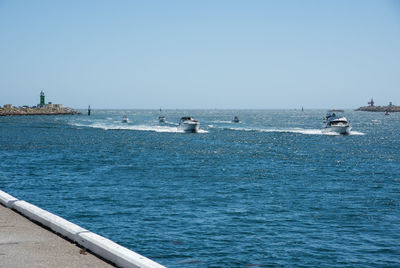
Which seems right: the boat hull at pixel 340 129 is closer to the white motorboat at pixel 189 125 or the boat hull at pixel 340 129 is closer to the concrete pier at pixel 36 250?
the white motorboat at pixel 189 125

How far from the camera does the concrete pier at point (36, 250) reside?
279 inches

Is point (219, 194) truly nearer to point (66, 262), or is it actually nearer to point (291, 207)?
point (291, 207)

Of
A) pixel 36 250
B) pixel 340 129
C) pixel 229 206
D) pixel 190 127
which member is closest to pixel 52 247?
pixel 36 250

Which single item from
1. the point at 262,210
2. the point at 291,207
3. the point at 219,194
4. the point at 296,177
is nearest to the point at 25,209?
the point at 262,210

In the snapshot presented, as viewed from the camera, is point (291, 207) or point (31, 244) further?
point (291, 207)

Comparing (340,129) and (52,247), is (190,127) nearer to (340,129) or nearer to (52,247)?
(340,129)

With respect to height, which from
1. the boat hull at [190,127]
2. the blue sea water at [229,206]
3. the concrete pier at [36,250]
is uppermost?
the concrete pier at [36,250]

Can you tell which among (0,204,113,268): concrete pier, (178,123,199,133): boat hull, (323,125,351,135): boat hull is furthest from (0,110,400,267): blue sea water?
(178,123,199,133): boat hull

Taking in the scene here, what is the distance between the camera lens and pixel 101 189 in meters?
27.8

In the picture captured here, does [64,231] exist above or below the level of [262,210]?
above

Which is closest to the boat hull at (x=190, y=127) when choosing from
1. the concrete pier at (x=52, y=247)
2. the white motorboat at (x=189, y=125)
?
the white motorboat at (x=189, y=125)

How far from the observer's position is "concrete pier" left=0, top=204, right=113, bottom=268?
23.3 feet

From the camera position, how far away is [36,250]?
25.3 feet

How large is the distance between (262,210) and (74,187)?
12.5 m
